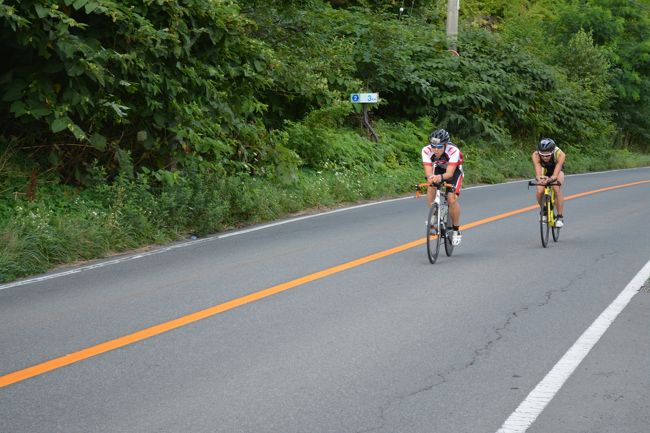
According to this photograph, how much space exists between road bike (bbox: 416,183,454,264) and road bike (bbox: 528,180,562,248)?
1407mm

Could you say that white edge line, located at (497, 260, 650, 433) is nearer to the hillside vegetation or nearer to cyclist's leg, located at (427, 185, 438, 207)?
cyclist's leg, located at (427, 185, 438, 207)

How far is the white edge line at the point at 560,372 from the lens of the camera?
210 inches

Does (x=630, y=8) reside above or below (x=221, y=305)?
above

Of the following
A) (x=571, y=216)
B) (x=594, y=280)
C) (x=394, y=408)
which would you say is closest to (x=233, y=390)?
(x=394, y=408)

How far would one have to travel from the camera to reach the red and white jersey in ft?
39.0

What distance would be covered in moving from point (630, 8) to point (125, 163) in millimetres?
37021

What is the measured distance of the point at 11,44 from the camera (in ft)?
39.1

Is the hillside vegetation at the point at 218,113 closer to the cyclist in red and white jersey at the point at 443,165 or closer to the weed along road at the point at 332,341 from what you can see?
the weed along road at the point at 332,341

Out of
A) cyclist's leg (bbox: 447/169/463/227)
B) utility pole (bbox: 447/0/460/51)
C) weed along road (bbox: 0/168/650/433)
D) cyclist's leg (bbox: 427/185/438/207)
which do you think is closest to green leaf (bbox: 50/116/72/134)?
weed along road (bbox: 0/168/650/433)

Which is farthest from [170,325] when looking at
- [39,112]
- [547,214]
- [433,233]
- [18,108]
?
[547,214]

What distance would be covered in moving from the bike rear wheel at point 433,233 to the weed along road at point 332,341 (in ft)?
0.47

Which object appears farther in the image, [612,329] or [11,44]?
[11,44]

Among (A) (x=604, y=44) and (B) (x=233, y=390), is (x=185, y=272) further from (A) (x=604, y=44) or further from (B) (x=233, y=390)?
(A) (x=604, y=44)

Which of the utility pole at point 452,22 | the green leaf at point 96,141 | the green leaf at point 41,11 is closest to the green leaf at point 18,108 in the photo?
the green leaf at point 96,141
